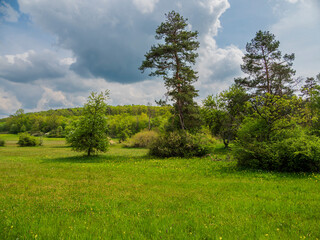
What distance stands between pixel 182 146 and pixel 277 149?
35.4ft

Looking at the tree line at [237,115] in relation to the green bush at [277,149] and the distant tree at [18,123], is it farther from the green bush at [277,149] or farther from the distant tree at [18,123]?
the distant tree at [18,123]

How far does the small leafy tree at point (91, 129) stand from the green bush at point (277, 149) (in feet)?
46.8

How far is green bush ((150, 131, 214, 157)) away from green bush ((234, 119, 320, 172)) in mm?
7152

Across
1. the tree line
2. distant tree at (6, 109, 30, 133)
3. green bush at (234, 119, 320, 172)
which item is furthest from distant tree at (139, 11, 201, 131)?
distant tree at (6, 109, 30, 133)

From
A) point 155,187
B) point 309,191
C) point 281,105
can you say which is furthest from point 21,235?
point 281,105

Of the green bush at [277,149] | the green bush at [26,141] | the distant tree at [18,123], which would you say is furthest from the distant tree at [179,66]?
the distant tree at [18,123]

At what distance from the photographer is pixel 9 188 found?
866cm

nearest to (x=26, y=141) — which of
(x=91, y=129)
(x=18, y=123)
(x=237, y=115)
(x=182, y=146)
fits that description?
(x=91, y=129)

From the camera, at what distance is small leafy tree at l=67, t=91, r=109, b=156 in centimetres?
2070

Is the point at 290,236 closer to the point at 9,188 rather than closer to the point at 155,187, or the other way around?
the point at 155,187

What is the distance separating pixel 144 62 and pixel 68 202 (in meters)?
19.4

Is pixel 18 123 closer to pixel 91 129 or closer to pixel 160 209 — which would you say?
pixel 91 129

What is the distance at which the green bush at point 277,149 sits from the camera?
11.1 meters

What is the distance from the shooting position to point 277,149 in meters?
A: 12.1
